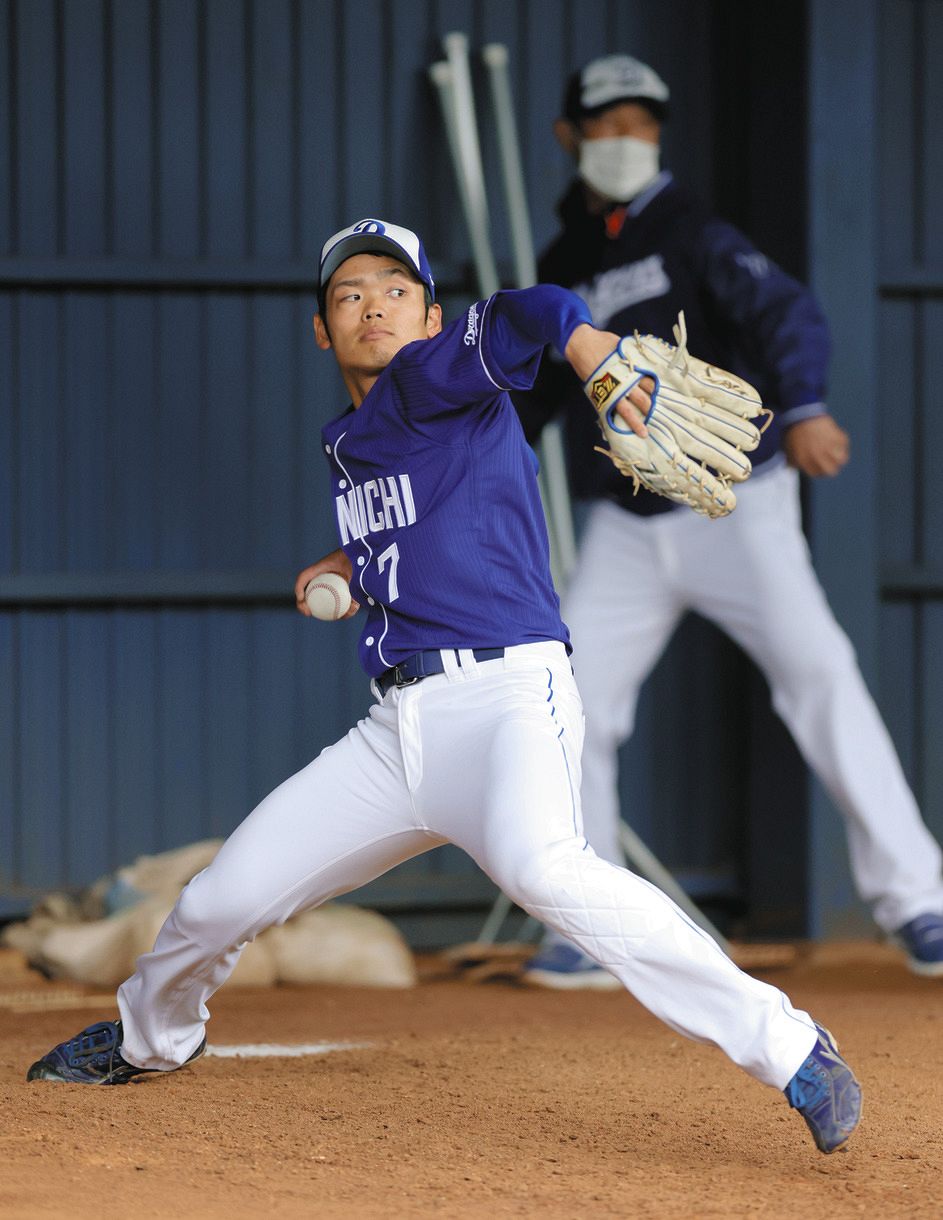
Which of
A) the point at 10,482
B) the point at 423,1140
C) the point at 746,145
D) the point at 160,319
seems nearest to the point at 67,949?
the point at 10,482

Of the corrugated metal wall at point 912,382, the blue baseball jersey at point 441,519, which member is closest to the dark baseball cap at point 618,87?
the corrugated metal wall at point 912,382

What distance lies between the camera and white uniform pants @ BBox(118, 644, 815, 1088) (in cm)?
276

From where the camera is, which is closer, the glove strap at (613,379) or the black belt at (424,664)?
the glove strap at (613,379)

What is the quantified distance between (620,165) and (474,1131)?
3143 millimetres

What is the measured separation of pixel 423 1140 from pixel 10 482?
354cm

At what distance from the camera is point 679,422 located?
9.43ft

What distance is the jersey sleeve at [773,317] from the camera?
4.80 m

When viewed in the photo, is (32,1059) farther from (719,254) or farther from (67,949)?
(719,254)

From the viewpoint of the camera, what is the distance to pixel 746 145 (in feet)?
20.7

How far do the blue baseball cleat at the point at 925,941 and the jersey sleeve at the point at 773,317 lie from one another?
58.8 inches

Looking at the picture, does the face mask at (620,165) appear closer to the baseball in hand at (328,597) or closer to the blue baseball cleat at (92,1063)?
the baseball in hand at (328,597)

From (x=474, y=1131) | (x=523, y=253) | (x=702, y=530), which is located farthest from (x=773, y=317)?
(x=474, y=1131)

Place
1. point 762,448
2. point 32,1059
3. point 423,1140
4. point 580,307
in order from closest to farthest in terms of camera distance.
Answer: point 580,307, point 423,1140, point 32,1059, point 762,448

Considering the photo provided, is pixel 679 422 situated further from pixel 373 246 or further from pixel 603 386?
pixel 373 246
